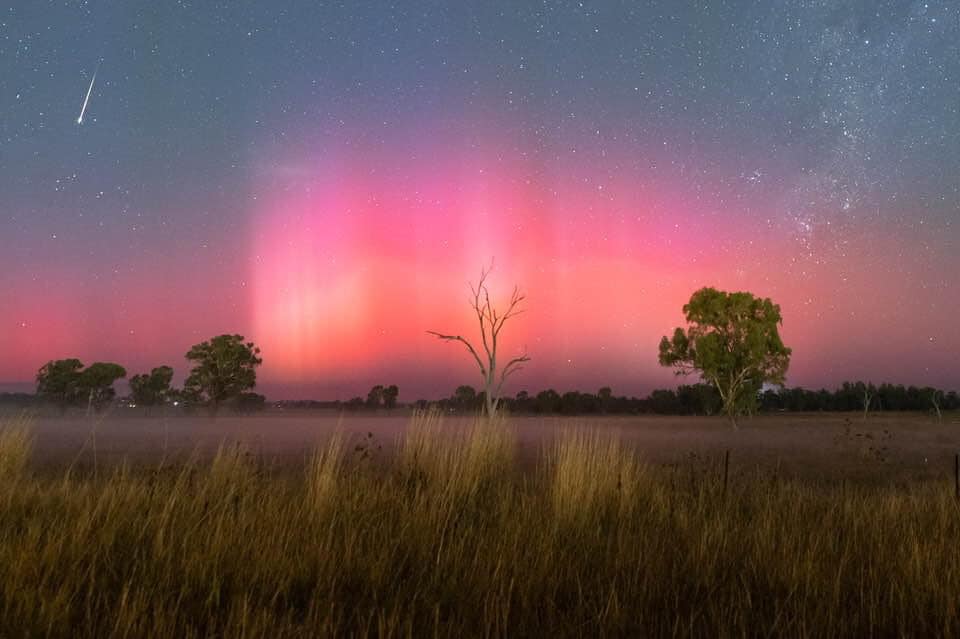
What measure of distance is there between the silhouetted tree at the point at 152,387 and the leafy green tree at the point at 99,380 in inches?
95.3

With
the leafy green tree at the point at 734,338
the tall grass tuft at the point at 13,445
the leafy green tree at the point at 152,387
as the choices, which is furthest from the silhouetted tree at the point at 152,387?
the tall grass tuft at the point at 13,445

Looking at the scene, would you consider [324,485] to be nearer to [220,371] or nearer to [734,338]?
[734,338]

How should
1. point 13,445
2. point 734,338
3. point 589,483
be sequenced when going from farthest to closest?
point 734,338
point 13,445
point 589,483

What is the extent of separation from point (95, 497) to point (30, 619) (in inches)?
136

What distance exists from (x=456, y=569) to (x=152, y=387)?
83322mm

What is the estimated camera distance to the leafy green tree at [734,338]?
43594 mm

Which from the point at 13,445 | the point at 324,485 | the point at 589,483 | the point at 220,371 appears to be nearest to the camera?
the point at 324,485

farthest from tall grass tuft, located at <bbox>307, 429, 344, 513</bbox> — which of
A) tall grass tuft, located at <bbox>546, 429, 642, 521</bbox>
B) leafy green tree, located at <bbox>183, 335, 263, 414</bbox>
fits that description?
leafy green tree, located at <bbox>183, 335, 263, 414</bbox>

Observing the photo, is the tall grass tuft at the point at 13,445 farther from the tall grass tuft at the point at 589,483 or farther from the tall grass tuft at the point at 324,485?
the tall grass tuft at the point at 589,483

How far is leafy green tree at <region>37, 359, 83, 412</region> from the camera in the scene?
2975 inches

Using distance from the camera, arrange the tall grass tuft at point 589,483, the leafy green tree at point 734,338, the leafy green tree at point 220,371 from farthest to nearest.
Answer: the leafy green tree at point 220,371
the leafy green tree at point 734,338
the tall grass tuft at point 589,483

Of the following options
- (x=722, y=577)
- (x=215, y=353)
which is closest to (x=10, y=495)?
(x=722, y=577)

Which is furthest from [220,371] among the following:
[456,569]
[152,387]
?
[456,569]

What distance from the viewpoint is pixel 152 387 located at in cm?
7862
